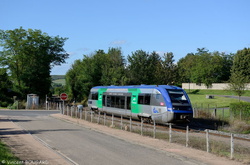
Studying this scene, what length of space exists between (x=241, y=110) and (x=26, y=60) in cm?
4573

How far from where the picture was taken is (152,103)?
23.1m

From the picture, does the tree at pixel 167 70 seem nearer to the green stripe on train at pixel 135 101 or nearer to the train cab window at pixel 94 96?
the train cab window at pixel 94 96

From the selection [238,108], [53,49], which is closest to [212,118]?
[238,108]

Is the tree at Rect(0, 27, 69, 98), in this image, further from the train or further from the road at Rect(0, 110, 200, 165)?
the road at Rect(0, 110, 200, 165)

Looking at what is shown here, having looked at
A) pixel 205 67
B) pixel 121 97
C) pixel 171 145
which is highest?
pixel 205 67

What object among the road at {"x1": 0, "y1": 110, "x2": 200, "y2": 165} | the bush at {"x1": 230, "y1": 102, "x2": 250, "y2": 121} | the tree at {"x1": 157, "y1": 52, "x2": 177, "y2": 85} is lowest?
the road at {"x1": 0, "y1": 110, "x2": 200, "y2": 165}

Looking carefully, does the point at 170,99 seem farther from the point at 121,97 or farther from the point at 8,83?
the point at 8,83

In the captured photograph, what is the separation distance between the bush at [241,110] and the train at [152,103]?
7852 mm

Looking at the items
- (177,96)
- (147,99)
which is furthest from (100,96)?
(177,96)

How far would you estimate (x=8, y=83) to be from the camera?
58.5 m

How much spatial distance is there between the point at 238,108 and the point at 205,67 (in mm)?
66739

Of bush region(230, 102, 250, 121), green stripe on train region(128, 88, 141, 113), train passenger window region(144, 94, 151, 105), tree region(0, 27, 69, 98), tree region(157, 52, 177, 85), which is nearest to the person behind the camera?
train passenger window region(144, 94, 151, 105)

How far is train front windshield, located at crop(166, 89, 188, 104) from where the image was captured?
21.9 meters

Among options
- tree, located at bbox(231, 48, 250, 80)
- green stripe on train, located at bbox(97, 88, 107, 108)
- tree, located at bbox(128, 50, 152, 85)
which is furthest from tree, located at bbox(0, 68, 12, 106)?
tree, located at bbox(231, 48, 250, 80)
